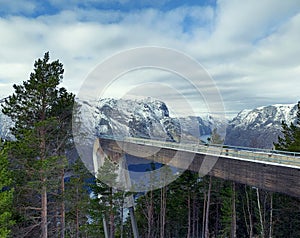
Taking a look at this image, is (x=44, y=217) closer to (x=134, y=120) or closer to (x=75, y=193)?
(x=75, y=193)

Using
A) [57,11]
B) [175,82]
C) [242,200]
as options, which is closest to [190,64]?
[175,82]

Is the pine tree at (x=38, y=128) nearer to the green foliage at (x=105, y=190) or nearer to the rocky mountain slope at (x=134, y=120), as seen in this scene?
the green foliage at (x=105, y=190)

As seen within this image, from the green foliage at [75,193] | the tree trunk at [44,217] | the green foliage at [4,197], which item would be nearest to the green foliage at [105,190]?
the green foliage at [75,193]

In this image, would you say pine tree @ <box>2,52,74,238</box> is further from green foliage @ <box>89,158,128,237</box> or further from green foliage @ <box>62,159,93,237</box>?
green foliage @ <box>89,158,128,237</box>

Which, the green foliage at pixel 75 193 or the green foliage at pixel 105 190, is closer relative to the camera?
the green foliage at pixel 75 193

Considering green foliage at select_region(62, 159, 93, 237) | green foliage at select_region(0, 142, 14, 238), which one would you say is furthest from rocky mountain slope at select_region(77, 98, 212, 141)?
green foliage at select_region(0, 142, 14, 238)

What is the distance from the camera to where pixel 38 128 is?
10.2 meters

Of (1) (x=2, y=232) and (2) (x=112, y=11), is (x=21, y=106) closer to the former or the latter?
(1) (x=2, y=232)

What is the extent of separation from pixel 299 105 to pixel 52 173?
51.0 ft

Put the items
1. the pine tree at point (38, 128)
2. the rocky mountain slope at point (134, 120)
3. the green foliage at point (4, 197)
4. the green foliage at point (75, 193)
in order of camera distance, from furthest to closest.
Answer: the rocky mountain slope at point (134, 120) < the green foliage at point (75, 193) < the pine tree at point (38, 128) < the green foliage at point (4, 197)

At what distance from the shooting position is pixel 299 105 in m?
17.3

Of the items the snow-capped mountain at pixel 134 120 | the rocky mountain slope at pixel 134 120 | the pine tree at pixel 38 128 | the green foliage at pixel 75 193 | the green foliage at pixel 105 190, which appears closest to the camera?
the pine tree at pixel 38 128

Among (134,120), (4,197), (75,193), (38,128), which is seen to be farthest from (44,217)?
(134,120)

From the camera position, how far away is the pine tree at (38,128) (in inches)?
384
